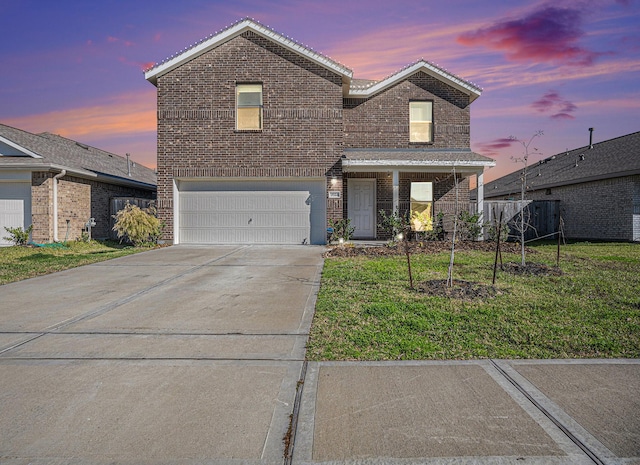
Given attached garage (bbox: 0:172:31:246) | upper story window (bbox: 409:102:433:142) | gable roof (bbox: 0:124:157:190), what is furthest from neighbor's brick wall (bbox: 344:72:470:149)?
attached garage (bbox: 0:172:31:246)

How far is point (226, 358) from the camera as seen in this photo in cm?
401

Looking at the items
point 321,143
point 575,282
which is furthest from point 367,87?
point 575,282

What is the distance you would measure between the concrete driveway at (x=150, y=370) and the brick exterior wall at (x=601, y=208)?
1580cm

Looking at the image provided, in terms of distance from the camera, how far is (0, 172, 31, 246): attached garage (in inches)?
590

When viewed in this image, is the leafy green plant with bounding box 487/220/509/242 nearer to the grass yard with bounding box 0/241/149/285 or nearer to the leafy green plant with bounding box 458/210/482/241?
the leafy green plant with bounding box 458/210/482/241

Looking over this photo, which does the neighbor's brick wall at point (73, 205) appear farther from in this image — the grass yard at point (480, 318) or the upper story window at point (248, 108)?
→ the grass yard at point (480, 318)

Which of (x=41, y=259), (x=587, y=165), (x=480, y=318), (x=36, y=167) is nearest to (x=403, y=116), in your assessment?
(x=587, y=165)

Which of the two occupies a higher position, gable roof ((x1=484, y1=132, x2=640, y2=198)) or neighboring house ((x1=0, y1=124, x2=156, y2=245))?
gable roof ((x1=484, y1=132, x2=640, y2=198))

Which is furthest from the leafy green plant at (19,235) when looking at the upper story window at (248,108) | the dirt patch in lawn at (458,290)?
the dirt patch in lawn at (458,290)

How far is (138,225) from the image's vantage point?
13430 millimetres

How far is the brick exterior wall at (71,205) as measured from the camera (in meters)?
14.8

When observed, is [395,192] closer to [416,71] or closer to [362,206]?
[362,206]

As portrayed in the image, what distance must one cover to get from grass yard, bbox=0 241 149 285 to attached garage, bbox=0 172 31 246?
1568 millimetres

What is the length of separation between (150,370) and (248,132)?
11.5m
